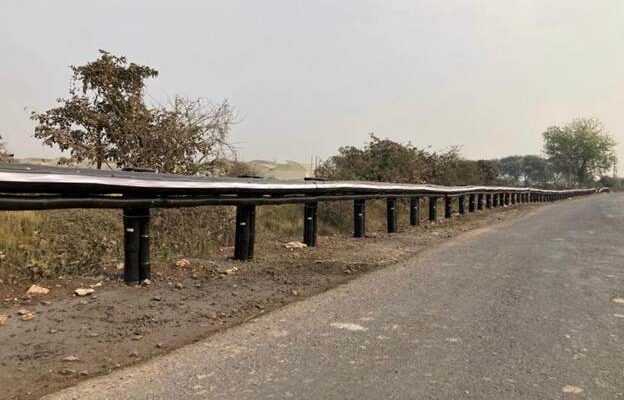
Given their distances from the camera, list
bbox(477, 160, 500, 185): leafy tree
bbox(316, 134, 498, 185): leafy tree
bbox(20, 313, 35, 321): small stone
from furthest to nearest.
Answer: bbox(477, 160, 500, 185): leafy tree
bbox(316, 134, 498, 185): leafy tree
bbox(20, 313, 35, 321): small stone

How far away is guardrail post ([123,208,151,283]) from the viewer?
6.04 m

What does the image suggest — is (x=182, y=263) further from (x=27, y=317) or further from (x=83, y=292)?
(x=27, y=317)

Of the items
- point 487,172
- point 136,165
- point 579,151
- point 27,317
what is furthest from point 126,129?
point 579,151

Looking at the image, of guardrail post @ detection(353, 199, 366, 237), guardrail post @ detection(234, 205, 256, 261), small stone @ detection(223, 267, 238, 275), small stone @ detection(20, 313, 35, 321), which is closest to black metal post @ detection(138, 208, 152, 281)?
small stone @ detection(223, 267, 238, 275)

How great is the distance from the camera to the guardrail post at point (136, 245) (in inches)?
238

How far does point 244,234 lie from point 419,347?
3763 mm

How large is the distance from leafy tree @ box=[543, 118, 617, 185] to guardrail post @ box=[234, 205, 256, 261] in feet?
321

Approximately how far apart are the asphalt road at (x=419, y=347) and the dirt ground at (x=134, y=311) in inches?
10.3

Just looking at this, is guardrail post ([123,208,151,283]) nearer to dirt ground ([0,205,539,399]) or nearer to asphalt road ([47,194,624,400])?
Result: dirt ground ([0,205,539,399])

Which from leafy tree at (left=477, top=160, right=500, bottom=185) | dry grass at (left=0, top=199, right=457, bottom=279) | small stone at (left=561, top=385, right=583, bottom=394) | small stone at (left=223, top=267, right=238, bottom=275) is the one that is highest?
leafy tree at (left=477, top=160, right=500, bottom=185)

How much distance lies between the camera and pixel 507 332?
16.5 feet

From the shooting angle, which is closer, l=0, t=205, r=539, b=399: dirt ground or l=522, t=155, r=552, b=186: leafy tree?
l=0, t=205, r=539, b=399: dirt ground

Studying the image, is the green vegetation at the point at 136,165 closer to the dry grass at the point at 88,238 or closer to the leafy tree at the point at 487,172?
the dry grass at the point at 88,238

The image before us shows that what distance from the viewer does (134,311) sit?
17.3ft
